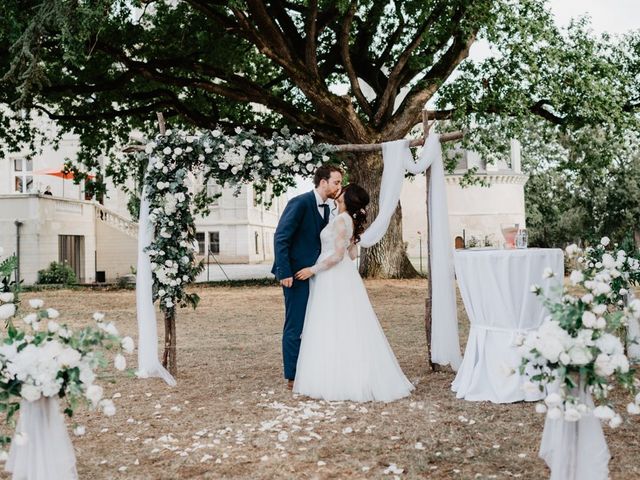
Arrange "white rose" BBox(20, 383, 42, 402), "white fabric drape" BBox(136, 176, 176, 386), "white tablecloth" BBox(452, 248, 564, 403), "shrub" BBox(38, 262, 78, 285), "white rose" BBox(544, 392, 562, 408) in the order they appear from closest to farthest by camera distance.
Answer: "white rose" BBox(544, 392, 562, 408), "white rose" BBox(20, 383, 42, 402), "white tablecloth" BBox(452, 248, 564, 403), "white fabric drape" BBox(136, 176, 176, 386), "shrub" BBox(38, 262, 78, 285)

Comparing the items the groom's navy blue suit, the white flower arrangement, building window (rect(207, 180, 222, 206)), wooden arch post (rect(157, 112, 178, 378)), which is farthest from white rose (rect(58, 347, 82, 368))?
building window (rect(207, 180, 222, 206))

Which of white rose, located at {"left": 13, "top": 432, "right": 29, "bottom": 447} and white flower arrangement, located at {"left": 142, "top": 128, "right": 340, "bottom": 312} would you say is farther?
white flower arrangement, located at {"left": 142, "top": 128, "right": 340, "bottom": 312}

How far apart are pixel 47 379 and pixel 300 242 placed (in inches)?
148

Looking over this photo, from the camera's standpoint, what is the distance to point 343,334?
6293 millimetres

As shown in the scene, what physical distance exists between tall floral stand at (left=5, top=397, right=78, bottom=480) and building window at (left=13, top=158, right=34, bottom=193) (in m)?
35.3

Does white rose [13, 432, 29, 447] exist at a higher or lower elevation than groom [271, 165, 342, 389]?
lower

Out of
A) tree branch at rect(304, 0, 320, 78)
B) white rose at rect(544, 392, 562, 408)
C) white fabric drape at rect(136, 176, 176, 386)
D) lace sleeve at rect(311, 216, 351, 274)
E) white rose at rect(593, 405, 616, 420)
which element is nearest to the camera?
white rose at rect(593, 405, 616, 420)

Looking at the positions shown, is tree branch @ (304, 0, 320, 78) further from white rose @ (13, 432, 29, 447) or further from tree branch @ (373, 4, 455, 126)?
white rose @ (13, 432, 29, 447)

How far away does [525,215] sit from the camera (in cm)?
4856

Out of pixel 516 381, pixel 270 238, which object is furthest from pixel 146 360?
pixel 270 238

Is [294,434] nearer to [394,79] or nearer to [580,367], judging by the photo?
[580,367]

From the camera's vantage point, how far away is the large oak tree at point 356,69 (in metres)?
15.9

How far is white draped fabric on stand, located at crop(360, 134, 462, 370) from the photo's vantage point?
7332 mm

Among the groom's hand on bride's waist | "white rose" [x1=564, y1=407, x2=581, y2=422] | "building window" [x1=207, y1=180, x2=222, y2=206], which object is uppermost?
"building window" [x1=207, y1=180, x2=222, y2=206]
